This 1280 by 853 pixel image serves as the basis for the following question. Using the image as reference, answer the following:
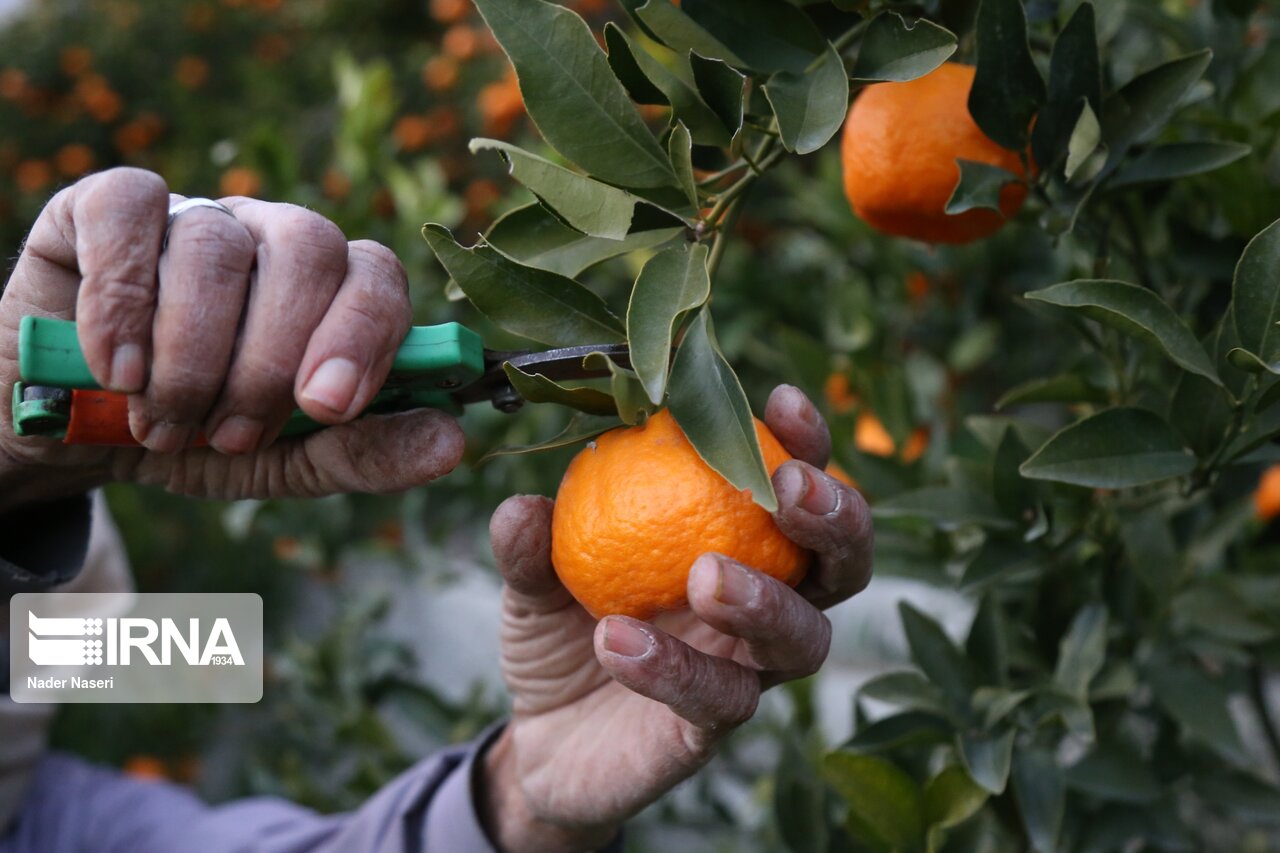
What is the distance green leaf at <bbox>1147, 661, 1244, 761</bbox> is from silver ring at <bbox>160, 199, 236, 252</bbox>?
80 cm

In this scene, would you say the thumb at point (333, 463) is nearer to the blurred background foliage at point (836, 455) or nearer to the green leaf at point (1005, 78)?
the blurred background foliage at point (836, 455)

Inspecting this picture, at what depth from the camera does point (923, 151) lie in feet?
2.18

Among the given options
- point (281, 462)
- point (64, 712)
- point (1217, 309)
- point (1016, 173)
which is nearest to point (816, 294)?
point (1217, 309)

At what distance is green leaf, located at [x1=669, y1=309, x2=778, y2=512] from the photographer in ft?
1.74

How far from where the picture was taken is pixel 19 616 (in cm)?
99

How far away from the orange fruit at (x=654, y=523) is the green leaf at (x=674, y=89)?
169 millimetres

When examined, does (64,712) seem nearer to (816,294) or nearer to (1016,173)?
(816,294)

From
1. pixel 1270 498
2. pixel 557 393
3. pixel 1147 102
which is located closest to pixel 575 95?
pixel 557 393

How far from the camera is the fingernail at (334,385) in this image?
517 millimetres

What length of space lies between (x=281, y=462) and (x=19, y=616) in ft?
1.53

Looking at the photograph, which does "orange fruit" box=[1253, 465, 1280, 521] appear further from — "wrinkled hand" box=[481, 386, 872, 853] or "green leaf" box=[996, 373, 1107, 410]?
"wrinkled hand" box=[481, 386, 872, 853]

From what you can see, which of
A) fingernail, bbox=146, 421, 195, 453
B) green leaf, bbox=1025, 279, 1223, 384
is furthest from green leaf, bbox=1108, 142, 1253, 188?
fingernail, bbox=146, 421, 195, 453

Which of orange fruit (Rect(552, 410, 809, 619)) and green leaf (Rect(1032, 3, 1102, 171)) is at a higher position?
green leaf (Rect(1032, 3, 1102, 171))

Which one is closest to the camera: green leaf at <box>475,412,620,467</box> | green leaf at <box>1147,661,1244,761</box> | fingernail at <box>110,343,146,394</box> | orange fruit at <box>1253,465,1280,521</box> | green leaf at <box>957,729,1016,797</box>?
fingernail at <box>110,343,146,394</box>
